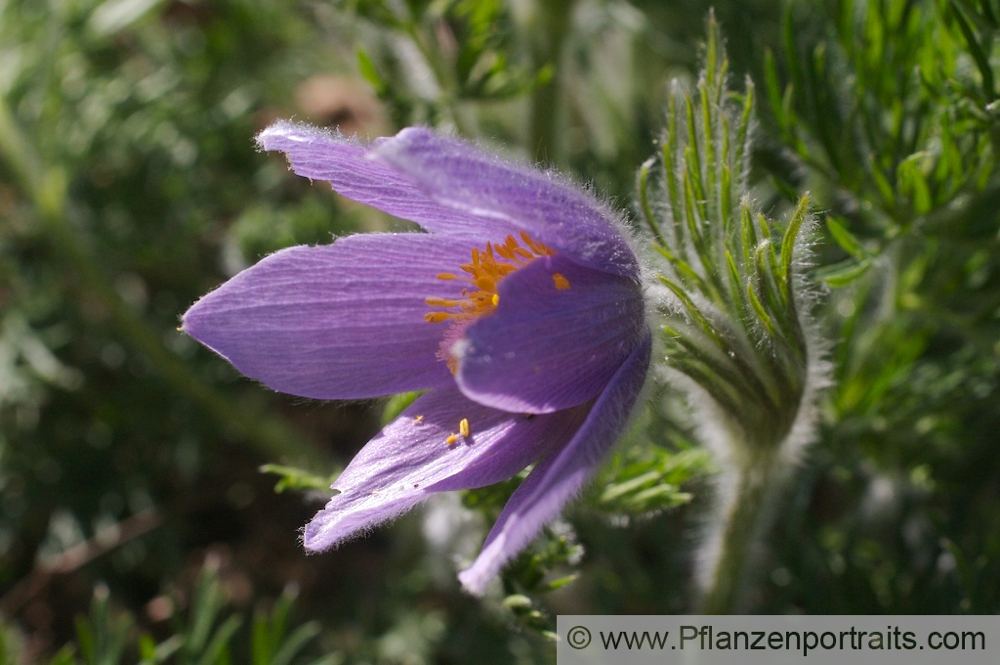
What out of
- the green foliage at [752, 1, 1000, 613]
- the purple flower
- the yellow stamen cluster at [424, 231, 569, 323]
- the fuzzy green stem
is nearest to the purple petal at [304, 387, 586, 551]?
the purple flower

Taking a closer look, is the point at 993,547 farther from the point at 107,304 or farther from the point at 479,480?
the point at 107,304

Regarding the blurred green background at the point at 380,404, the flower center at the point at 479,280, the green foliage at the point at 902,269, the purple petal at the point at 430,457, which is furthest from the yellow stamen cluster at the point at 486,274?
the green foliage at the point at 902,269

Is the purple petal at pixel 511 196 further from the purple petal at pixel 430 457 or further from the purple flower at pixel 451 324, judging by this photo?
the purple petal at pixel 430 457

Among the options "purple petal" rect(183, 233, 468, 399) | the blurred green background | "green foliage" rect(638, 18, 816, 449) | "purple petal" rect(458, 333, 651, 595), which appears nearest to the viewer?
"purple petal" rect(458, 333, 651, 595)

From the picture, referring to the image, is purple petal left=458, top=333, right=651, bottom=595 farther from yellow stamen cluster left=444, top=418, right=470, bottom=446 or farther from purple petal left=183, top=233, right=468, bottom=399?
purple petal left=183, top=233, right=468, bottom=399

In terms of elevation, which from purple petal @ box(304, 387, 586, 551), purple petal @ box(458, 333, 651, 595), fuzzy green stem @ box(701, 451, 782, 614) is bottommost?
fuzzy green stem @ box(701, 451, 782, 614)

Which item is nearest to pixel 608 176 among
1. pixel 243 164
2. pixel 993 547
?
pixel 993 547

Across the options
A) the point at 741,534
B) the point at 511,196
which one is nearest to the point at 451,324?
the point at 511,196
